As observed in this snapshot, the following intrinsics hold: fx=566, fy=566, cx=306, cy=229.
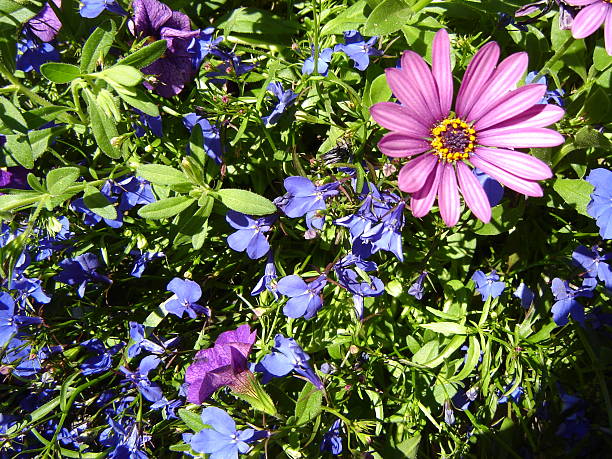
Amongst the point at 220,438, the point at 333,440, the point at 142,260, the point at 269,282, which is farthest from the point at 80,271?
Answer: the point at 333,440

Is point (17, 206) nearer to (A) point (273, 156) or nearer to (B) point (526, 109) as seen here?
(A) point (273, 156)

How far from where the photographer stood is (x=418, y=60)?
112cm

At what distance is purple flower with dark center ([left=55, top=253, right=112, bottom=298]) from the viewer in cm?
160

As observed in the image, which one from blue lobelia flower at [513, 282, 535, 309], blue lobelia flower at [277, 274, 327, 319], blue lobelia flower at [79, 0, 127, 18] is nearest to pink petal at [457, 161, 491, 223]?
blue lobelia flower at [277, 274, 327, 319]

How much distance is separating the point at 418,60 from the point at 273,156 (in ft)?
1.97

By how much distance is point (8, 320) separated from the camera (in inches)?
61.1

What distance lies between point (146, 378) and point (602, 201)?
4.21 ft

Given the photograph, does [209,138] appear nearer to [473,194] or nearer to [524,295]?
[473,194]

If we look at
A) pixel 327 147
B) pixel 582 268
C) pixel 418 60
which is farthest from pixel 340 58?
pixel 582 268

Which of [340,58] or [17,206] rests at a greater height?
[340,58]

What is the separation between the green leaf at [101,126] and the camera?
1.20 m

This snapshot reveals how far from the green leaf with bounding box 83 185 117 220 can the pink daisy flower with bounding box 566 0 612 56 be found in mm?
1096

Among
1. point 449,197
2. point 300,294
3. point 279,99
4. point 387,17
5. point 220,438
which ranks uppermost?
point 387,17

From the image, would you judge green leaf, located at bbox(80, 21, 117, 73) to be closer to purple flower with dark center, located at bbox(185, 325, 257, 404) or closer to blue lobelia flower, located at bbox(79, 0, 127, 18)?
blue lobelia flower, located at bbox(79, 0, 127, 18)
